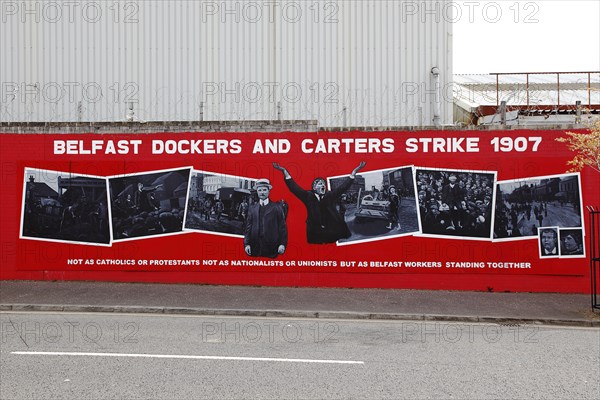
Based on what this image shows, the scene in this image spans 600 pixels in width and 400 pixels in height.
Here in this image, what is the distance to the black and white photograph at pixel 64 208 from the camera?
14.5 metres

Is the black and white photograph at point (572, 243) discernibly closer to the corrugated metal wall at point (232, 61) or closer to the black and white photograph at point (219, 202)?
Answer: the corrugated metal wall at point (232, 61)

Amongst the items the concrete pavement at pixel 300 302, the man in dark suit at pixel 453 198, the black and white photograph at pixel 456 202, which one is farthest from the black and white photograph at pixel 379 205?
the concrete pavement at pixel 300 302

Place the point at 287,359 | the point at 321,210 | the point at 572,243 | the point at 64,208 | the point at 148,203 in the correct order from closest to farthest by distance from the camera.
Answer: the point at 287,359, the point at 572,243, the point at 321,210, the point at 148,203, the point at 64,208

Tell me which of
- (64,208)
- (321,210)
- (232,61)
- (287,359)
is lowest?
(287,359)

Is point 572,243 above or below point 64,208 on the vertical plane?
below

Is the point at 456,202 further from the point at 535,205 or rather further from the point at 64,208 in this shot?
the point at 64,208

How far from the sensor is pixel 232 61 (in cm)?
1662

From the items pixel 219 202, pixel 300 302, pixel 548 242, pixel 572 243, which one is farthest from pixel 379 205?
pixel 572 243

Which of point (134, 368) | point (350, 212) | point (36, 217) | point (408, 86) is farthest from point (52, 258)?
point (408, 86)

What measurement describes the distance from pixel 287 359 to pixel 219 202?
6.91m

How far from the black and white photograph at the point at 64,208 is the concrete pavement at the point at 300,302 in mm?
1161

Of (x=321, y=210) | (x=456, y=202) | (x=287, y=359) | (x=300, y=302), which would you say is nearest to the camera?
(x=287, y=359)

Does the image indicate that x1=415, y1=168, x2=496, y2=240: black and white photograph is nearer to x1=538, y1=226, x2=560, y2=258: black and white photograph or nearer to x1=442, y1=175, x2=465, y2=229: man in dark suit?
x1=442, y1=175, x2=465, y2=229: man in dark suit

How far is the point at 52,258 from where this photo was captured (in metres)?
14.5
